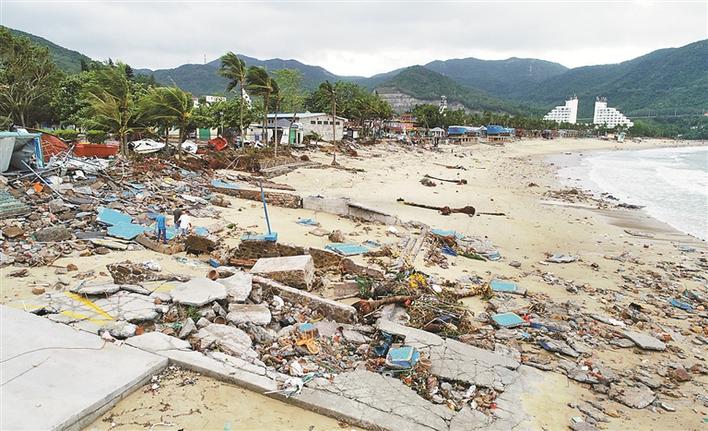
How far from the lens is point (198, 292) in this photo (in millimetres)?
6082

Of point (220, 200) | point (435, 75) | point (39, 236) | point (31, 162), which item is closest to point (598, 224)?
point (220, 200)

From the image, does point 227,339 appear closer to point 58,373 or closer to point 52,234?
point 58,373

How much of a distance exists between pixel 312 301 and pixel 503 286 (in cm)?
441

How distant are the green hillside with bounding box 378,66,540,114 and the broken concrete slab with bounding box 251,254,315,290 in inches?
6306

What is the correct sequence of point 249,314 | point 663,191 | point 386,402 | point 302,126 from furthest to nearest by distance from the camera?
1. point 302,126
2. point 663,191
3. point 249,314
4. point 386,402

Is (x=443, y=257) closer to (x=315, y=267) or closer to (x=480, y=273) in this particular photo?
(x=480, y=273)

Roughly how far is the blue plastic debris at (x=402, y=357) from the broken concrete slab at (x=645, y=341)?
4022 millimetres

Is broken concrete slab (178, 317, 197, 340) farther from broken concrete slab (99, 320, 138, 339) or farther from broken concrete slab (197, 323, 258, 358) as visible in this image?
broken concrete slab (99, 320, 138, 339)

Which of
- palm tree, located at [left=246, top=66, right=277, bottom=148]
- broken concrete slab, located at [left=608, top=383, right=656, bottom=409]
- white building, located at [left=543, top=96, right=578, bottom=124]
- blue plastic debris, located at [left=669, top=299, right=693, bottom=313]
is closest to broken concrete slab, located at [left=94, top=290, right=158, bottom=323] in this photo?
broken concrete slab, located at [left=608, top=383, right=656, bottom=409]

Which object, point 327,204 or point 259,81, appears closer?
point 327,204

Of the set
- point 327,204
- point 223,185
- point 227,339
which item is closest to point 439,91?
point 223,185

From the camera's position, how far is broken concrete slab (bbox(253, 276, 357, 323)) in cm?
Answer: 645

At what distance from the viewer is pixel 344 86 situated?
2571 inches

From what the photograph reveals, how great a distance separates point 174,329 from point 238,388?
1.41 metres
